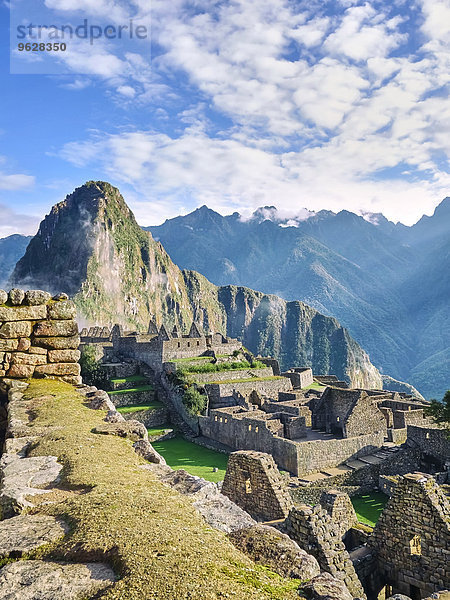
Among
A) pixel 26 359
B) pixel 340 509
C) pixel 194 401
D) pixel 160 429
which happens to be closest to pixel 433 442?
pixel 340 509

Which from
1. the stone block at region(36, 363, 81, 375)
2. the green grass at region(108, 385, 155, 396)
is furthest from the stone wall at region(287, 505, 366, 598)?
the green grass at region(108, 385, 155, 396)

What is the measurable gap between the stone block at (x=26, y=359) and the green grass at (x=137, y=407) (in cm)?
1939

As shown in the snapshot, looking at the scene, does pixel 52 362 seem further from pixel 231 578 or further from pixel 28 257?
pixel 28 257

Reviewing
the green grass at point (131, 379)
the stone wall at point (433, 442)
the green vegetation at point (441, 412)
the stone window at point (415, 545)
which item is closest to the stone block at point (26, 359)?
the stone window at point (415, 545)

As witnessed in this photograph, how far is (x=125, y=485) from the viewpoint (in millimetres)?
3516

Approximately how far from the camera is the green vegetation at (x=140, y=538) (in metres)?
2.10

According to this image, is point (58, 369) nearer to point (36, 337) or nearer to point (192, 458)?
point (36, 337)

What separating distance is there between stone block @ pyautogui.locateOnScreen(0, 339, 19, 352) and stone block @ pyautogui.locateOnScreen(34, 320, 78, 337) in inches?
13.9

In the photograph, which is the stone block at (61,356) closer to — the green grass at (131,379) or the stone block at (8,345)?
the stone block at (8,345)

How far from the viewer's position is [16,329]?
7.10m

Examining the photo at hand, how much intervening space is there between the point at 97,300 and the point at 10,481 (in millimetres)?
155106

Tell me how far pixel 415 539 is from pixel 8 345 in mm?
7019

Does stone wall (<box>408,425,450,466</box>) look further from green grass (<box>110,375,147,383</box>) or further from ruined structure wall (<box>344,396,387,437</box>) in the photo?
green grass (<box>110,375,147,383</box>)

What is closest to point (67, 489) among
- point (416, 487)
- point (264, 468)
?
point (264, 468)
